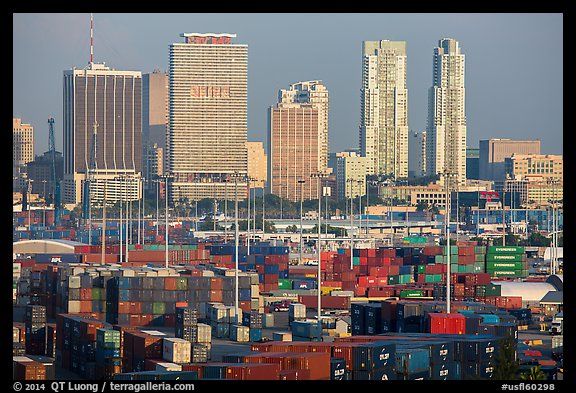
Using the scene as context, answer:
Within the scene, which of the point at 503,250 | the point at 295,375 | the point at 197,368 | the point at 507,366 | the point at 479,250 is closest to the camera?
the point at 507,366

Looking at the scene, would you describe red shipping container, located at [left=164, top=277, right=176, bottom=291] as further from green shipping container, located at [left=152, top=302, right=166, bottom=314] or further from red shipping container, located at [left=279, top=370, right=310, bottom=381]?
red shipping container, located at [left=279, top=370, right=310, bottom=381]

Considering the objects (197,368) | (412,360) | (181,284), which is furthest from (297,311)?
(197,368)

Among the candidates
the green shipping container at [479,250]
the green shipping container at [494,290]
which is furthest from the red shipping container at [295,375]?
the green shipping container at [479,250]

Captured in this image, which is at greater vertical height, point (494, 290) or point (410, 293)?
point (494, 290)

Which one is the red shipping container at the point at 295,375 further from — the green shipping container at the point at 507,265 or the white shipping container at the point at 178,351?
the green shipping container at the point at 507,265

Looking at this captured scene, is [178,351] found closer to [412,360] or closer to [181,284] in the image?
[412,360]

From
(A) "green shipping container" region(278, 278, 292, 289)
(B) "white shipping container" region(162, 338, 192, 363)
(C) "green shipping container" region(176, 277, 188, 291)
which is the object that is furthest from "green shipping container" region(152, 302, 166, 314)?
(A) "green shipping container" region(278, 278, 292, 289)

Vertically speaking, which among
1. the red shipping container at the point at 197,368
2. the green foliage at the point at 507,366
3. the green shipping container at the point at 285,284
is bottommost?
the green shipping container at the point at 285,284
